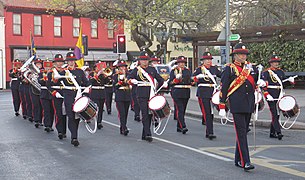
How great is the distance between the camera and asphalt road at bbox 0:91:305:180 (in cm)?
720

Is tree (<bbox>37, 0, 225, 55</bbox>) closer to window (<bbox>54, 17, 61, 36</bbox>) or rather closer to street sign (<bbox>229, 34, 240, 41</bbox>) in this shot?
street sign (<bbox>229, 34, 240, 41</bbox>)

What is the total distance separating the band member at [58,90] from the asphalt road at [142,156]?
1.24 ft

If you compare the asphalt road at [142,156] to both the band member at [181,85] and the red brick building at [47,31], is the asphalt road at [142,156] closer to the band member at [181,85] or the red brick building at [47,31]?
the band member at [181,85]

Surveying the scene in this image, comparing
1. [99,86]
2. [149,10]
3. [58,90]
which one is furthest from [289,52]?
[58,90]

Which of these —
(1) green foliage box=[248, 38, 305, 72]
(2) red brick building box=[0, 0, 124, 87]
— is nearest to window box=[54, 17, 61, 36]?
(2) red brick building box=[0, 0, 124, 87]

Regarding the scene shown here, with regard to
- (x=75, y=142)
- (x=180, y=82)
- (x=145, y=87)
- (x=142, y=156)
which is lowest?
(x=142, y=156)

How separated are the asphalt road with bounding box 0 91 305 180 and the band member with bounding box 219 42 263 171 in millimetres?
622

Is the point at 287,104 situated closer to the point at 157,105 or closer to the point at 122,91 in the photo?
the point at 157,105

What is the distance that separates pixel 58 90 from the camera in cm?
1053

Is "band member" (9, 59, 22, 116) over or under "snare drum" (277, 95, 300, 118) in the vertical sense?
over

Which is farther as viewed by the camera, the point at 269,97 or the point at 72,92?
the point at 269,97

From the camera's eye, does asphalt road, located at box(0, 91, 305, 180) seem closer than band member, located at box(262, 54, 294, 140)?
Yes

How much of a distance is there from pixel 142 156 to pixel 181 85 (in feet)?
11.2

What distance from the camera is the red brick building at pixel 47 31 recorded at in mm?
40938
